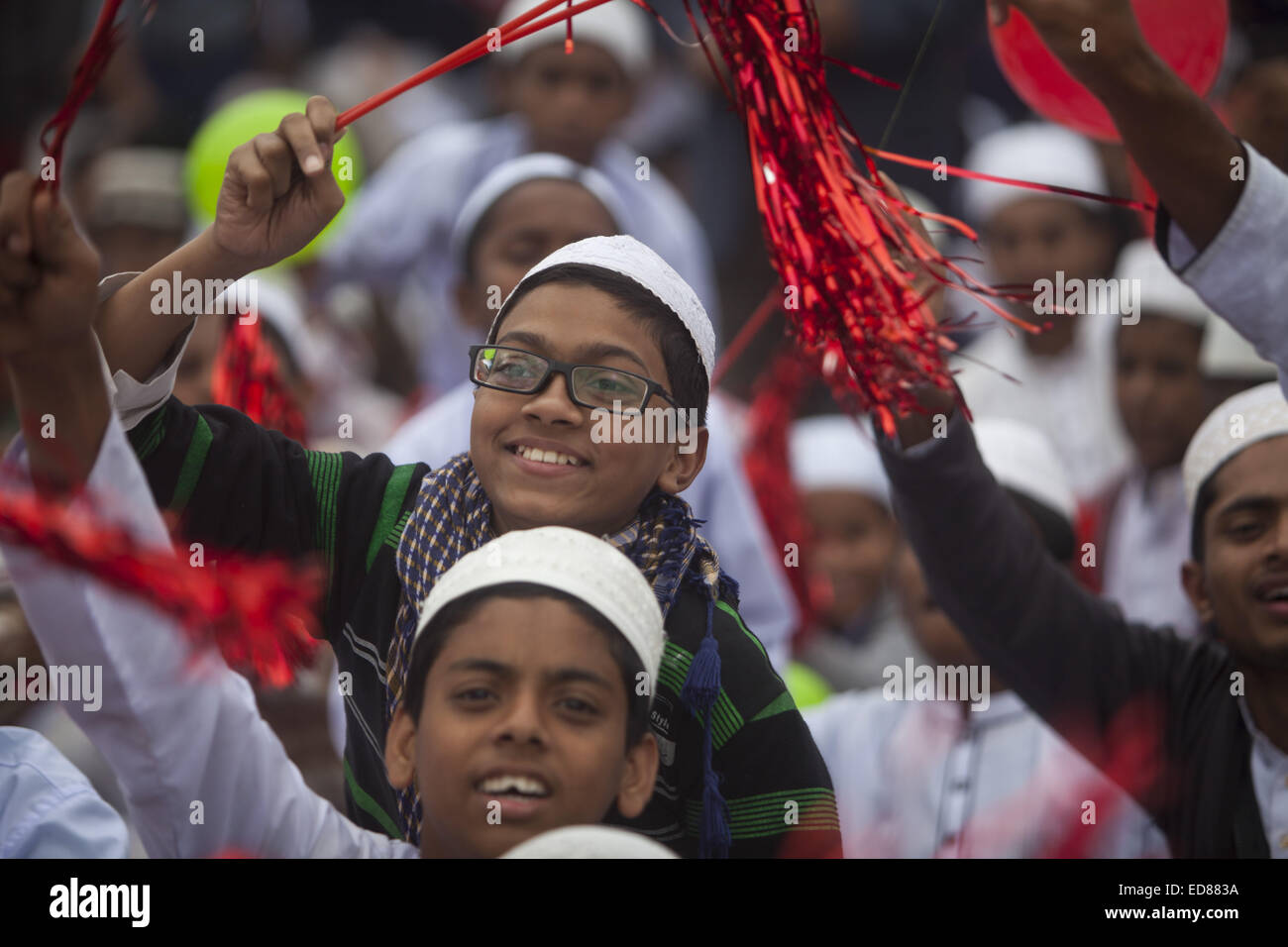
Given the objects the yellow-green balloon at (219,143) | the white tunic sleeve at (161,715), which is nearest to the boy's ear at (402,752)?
the white tunic sleeve at (161,715)

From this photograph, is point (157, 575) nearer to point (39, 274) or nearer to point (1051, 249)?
point (39, 274)

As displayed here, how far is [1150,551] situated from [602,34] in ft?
6.27

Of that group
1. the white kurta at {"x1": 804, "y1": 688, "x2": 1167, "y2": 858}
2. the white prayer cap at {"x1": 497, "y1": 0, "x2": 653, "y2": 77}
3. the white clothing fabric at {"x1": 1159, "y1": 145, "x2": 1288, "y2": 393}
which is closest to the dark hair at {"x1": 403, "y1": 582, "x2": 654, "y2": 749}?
the white clothing fabric at {"x1": 1159, "y1": 145, "x2": 1288, "y2": 393}

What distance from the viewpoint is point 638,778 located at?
1.86m

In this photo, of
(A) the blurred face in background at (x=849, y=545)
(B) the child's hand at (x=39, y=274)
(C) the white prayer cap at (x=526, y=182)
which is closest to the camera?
(B) the child's hand at (x=39, y=274)

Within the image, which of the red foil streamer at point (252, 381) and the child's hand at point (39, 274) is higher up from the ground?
the red foil streamer at point (252, 381)

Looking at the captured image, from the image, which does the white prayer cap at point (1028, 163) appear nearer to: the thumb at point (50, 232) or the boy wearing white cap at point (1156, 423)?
the boy wearing white cap at point (1156, 423)

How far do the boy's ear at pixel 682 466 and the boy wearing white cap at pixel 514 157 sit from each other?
1.32 metres

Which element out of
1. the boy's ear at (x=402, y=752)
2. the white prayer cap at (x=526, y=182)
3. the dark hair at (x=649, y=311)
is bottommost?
the boy's ear at (x=402, y=752)

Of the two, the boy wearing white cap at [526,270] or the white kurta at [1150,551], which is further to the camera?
the white kurta at [1150,551]

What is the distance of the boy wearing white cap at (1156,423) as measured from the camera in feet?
12.1

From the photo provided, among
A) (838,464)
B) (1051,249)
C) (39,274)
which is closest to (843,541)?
(838,464)
